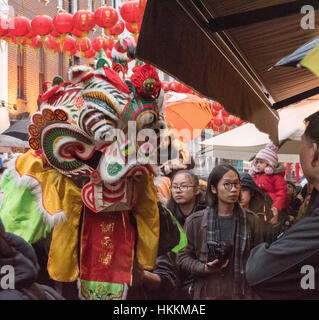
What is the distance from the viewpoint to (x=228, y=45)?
2090 mm

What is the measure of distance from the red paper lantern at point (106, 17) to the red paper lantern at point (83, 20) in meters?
0.05

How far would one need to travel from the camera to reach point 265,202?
2080 millimetres

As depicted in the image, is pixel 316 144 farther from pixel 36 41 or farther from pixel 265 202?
pixel 36 41

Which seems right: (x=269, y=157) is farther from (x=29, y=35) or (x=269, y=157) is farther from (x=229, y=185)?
(x=29, y=35)

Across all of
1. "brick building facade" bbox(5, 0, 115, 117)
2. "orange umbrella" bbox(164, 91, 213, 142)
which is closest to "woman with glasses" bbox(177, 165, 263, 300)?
"orange umbrella" bbox(164, 91, 213, 142)

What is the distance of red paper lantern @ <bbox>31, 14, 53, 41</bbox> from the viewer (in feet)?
14.1

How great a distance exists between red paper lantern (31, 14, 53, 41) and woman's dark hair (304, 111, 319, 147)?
3.25 m

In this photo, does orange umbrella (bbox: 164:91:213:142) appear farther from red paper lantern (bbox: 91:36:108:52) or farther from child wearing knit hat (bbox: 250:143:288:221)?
A: red paper lantern (bbox: 91:36:108:52)

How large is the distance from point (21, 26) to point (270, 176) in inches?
126

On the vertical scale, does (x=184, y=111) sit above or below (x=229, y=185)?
above

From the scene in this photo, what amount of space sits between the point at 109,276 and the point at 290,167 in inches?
45.8

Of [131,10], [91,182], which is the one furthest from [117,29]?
[91,182]

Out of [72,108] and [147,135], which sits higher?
[72,108]
